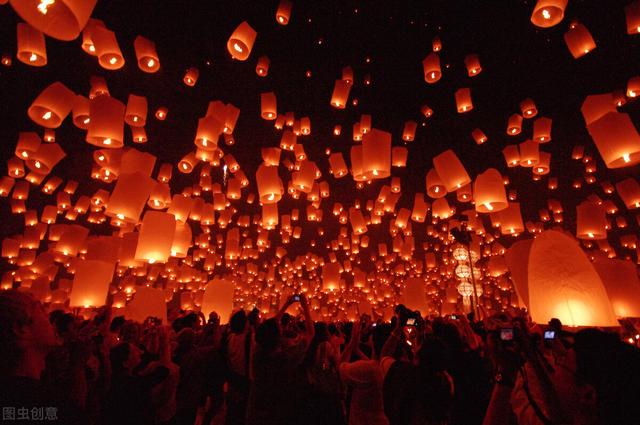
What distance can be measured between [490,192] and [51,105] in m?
4.62

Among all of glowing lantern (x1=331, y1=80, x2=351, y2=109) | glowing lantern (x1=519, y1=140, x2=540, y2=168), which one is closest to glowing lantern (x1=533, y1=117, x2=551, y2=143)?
glowing lantern (x1=519, y1=140, x2=540, y2=168)

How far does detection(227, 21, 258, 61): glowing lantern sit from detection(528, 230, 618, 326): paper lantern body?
11.1 ft

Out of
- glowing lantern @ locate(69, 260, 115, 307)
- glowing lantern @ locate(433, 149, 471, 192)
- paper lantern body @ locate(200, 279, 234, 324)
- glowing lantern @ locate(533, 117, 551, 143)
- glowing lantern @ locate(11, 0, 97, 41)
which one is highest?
glowing lantern @ locate(533, 117, 551, 143)

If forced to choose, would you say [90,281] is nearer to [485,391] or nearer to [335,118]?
[485,391]

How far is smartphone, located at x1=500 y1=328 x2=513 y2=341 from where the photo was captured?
1.72 metres

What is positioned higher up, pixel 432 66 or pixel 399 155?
pixel 432 66

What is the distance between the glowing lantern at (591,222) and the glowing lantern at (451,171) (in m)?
1.81

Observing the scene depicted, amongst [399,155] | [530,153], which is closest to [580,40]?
[530,153]

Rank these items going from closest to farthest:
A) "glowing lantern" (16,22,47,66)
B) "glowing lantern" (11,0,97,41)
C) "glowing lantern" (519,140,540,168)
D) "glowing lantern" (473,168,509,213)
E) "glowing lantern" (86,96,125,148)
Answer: "glowing lantern" (11,0,97,41), "glowing lantern" (16,22,47,66), "glowing lantern" (86,96,125,148), "glowing lantern" (473,168,509,213), "glowing lantern" (519,140,540,168)

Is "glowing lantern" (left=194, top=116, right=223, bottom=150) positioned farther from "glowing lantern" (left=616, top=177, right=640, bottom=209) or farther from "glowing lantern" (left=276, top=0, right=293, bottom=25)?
"glowing lantern" (left=616, top=177, right=640, bottom=209)

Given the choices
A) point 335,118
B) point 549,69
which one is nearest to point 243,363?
point 335,118

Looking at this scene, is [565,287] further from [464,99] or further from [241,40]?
[464,99]

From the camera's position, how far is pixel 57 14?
1.75 meters

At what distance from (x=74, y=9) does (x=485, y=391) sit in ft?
10.7
